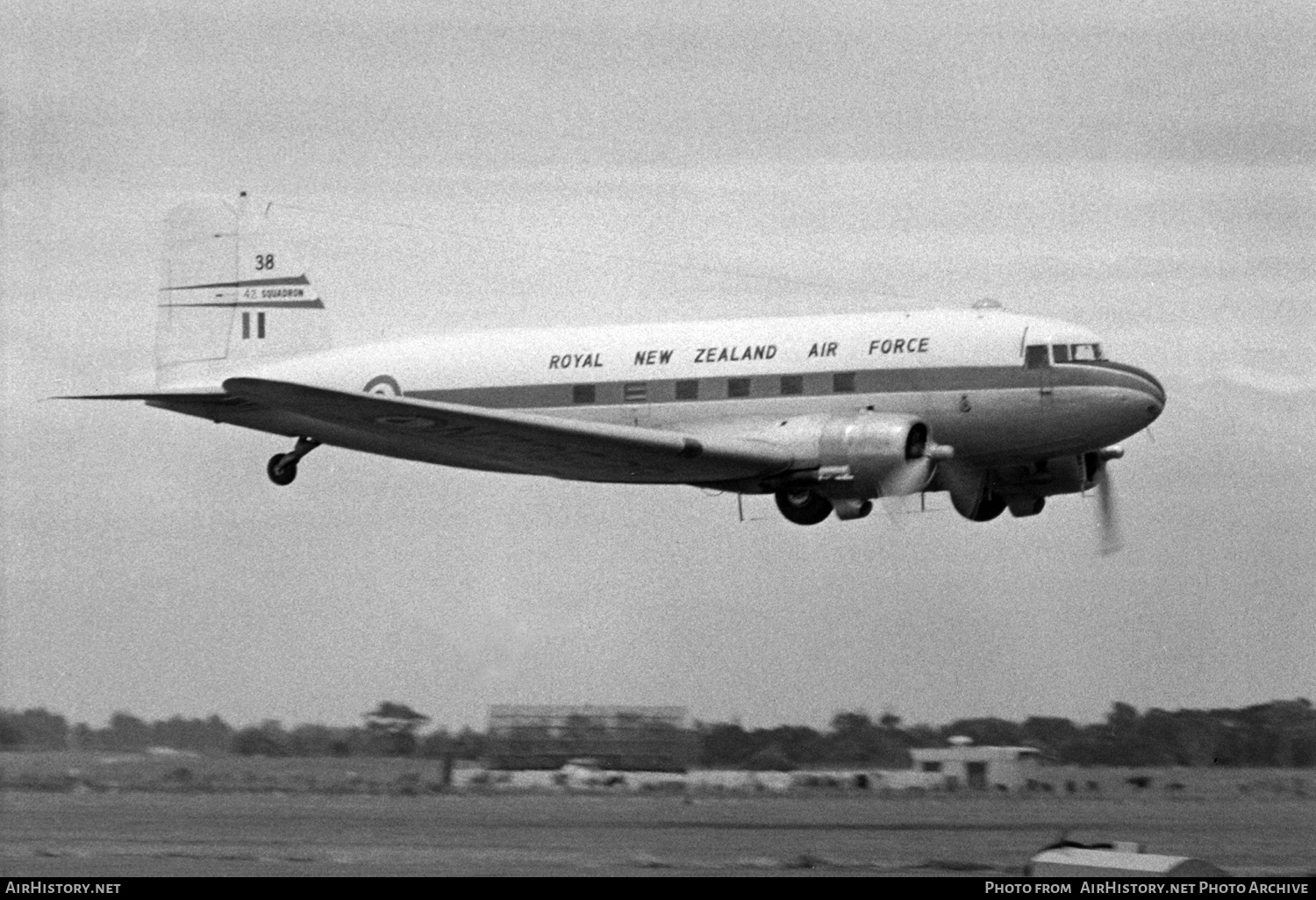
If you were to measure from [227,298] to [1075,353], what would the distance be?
1379cm

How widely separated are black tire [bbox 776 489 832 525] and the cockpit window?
12.6ft

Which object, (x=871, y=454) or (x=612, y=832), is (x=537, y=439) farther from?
(x=612, y=832)

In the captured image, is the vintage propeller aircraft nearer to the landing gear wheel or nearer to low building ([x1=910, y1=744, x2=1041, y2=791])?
the landing gear wheel

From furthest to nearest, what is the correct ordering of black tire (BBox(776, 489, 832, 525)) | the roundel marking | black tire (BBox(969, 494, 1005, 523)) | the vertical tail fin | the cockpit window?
the vertical tail fin < the roundel marking < black tire (BBox(969, 494, 1005, 523)) < black tire (BBox(776, 489, 832, 525)) < the cockpit window

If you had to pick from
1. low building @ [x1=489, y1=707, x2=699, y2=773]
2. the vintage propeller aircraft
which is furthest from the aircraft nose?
low building @ [x1=489, y1=707, x2=699, y2=773]

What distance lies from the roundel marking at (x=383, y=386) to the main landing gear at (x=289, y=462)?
137 centimetres

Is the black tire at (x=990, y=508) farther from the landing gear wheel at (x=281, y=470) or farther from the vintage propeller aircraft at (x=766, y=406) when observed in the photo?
the landing gear wheel at (x=281, y=470)

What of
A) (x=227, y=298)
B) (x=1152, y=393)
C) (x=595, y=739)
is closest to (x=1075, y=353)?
(x=1152, y=393)

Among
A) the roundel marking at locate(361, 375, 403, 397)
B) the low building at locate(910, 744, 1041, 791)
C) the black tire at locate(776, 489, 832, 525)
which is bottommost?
the low building at locate(910, 744, 1041, 791)

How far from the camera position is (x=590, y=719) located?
106ft

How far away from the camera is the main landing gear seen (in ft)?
127
